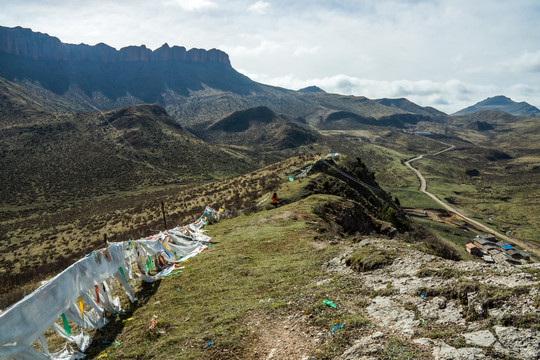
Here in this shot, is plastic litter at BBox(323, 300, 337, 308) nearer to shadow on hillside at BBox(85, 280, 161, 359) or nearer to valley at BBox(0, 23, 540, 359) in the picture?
valley at BBox(0, 23, 540, 359)

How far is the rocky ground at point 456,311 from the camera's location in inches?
230

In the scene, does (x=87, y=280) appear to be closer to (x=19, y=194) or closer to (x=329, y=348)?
(x=329, y=348)

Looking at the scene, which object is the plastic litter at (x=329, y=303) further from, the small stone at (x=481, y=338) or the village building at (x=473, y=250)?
the village building at (x=473, y=250)

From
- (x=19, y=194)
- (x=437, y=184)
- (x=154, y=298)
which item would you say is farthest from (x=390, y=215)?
(x=437, y=184)

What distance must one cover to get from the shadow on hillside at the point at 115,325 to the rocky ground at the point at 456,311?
8.19 metres

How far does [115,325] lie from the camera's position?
447 inches

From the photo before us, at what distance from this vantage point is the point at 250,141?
195 metres

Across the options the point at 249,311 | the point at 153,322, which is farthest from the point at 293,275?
the point at 153,322

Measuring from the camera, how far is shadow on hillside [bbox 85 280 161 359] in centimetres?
Result: 991

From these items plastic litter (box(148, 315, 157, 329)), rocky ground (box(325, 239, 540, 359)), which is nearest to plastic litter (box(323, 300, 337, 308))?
rocky ground (box(325, 239, 540, 359))

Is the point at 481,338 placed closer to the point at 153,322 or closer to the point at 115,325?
the point at 153,322

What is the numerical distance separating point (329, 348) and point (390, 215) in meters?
29.6

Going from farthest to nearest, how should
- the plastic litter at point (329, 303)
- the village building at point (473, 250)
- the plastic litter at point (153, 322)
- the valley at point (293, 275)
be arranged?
the village building at point (473, 250)
the plastic litter at point (153, 322)
the plastic litter at point (329, 303)
the valley at point (293, 275)

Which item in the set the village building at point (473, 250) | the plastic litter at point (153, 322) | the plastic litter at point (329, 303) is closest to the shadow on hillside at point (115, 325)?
the plastic litter at point (153, 322)
